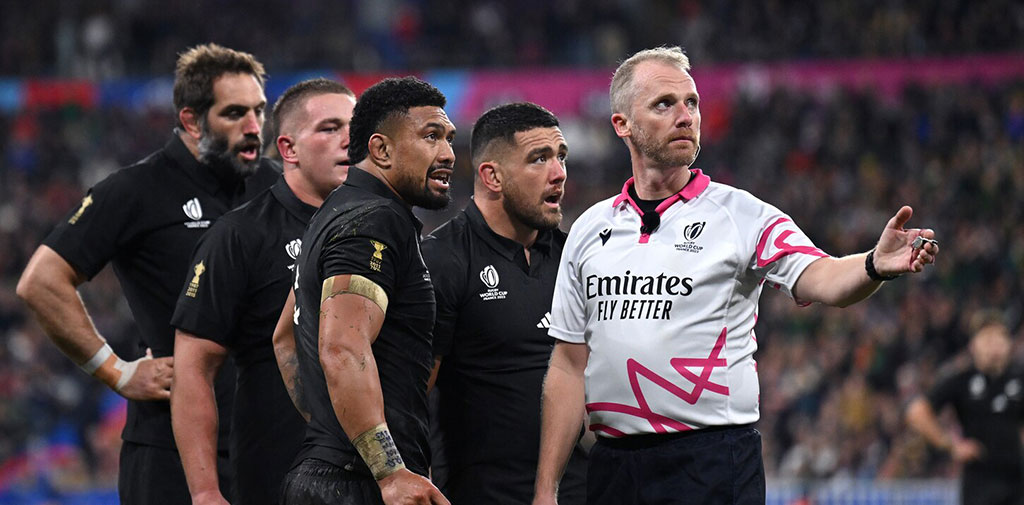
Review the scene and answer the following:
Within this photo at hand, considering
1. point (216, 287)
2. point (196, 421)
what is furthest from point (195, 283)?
point (196, 421)

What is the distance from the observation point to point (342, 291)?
3848 mm

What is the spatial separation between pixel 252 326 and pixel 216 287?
0.22m

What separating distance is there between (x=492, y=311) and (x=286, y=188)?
1.00 meters

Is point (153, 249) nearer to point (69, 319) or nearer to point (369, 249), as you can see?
point (69, 319)

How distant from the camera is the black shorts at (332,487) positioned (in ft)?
12.8

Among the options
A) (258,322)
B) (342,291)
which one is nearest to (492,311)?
(258,322)

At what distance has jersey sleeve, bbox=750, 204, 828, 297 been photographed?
4152 mm

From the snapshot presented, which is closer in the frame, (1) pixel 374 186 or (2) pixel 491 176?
(1) pixel 374 186

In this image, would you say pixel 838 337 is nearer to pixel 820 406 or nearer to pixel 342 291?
pixel 820 406

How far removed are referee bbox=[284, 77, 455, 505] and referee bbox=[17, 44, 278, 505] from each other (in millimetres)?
1181

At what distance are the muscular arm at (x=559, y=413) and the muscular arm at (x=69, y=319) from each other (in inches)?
63.1

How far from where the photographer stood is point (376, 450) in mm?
3777

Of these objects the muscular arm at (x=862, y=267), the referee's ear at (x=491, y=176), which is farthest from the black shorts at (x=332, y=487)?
the referee's ear at (x=491, y=176)

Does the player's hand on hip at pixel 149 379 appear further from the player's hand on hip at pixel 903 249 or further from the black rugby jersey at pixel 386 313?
the player's hand on hip at pixel 903 249
